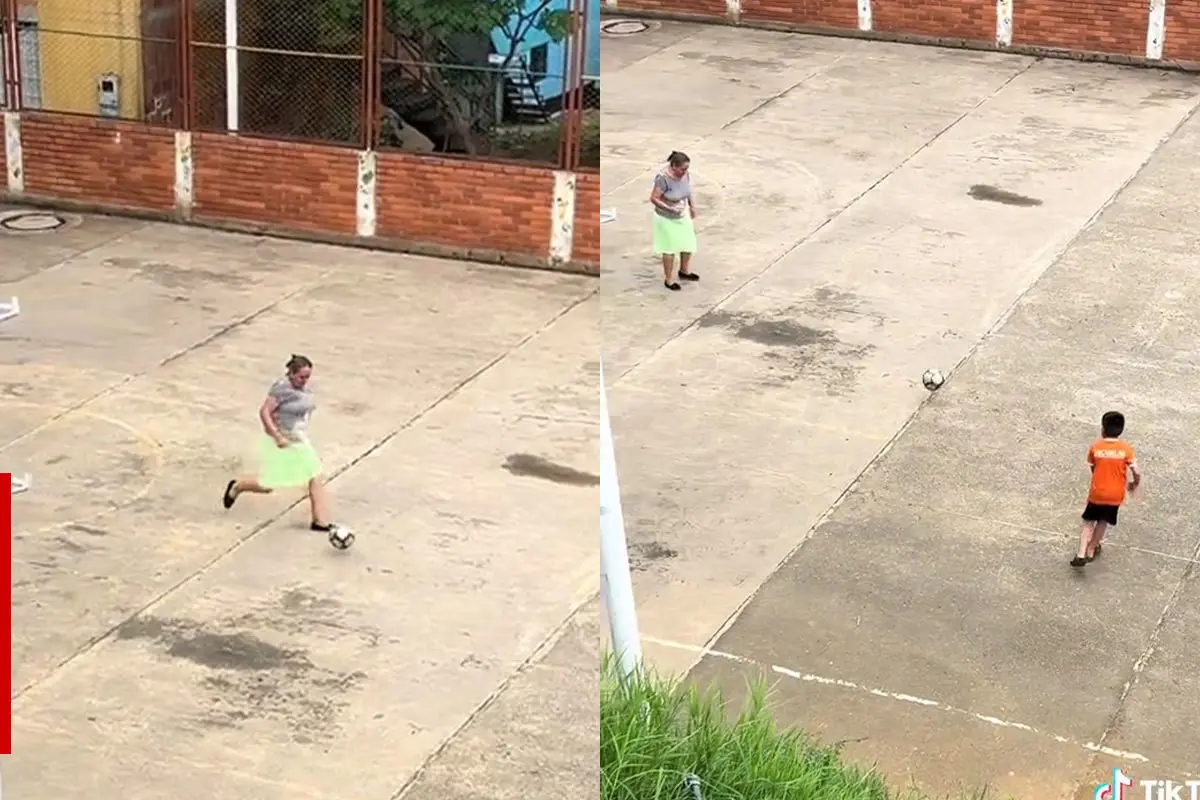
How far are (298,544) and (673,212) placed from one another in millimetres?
4647

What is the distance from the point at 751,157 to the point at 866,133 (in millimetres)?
1523

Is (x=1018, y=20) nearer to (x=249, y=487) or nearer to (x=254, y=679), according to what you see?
(x=249, y=487)

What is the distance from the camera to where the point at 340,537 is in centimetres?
892

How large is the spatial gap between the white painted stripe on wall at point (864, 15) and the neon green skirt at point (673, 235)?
9.95 meters

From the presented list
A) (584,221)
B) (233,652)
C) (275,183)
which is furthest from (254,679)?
(275,183)

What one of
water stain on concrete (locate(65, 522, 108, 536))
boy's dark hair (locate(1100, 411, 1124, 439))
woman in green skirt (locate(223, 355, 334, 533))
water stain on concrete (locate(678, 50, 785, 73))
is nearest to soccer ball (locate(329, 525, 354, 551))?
woman in green skirt (locate(223, 355, 334, 533))

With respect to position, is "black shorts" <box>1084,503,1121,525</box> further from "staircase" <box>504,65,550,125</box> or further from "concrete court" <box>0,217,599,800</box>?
"staircase" <box>504,65,550,125</box>

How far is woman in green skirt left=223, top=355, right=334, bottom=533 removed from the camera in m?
8.87

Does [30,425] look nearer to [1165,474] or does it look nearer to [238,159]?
[238,159]

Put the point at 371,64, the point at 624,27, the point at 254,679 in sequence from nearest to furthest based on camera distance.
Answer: the point at 254,679 → the point at 371,64 → the point at 624,27

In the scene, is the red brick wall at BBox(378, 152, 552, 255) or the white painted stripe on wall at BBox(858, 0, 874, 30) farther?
the white painted stripe on wall at BBox(858, 0, 874, 30)

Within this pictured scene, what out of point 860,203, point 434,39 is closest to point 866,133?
point 860,203

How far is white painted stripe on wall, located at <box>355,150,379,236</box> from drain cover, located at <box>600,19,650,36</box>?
7.09 meters

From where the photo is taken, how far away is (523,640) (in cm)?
812
